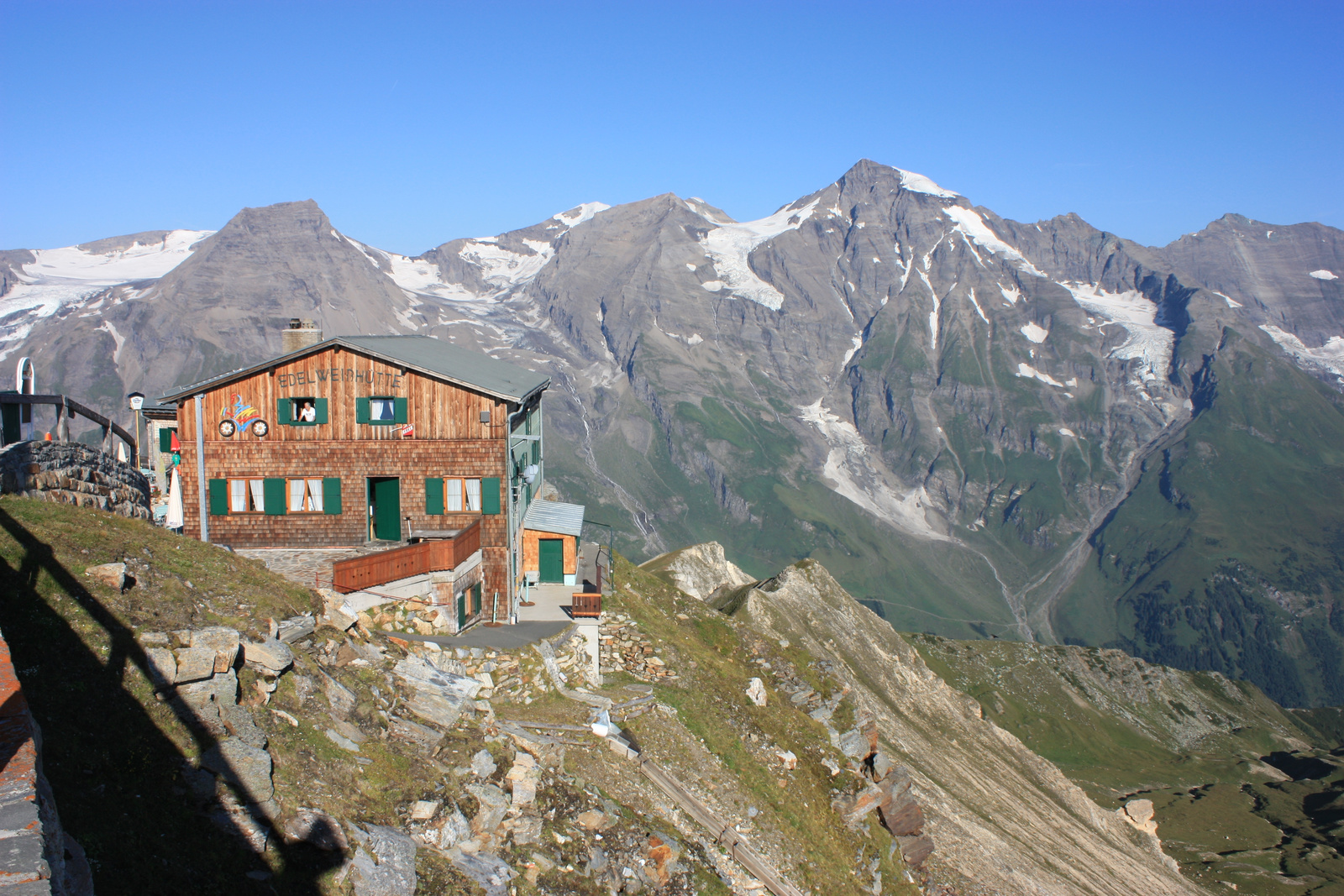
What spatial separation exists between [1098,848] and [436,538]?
51.4 metres

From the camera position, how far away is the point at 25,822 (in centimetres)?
796

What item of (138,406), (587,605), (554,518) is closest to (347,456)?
(554,518)

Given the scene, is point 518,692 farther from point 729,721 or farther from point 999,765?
point 999,765

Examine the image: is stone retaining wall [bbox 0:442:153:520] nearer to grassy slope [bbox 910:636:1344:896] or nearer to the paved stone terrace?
the paved stone terrace

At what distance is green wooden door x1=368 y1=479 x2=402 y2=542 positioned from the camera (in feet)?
116

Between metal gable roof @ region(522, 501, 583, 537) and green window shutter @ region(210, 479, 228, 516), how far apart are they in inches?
513

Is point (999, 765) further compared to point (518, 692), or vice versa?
point (999, 765)

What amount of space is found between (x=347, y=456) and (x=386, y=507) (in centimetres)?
282

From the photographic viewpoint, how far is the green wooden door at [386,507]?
35219 mm

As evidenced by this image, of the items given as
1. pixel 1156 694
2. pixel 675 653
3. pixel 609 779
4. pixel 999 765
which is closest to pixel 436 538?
pixel 675 653

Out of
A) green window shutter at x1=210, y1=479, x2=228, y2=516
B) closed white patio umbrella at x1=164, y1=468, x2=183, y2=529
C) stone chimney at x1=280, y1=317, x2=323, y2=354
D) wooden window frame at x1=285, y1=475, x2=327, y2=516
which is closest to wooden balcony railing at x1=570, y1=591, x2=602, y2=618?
wooden window frame at x1=285, y1=475, x2=327, y2=516

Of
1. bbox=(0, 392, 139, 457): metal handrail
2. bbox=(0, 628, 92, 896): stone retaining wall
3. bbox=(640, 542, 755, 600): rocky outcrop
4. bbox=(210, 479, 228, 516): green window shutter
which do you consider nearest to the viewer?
bbox=(0, 628, 92, 896): stone retaining wall

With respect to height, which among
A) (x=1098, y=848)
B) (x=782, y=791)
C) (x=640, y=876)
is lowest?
(x=1098, y=848)

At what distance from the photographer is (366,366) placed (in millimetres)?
35500
